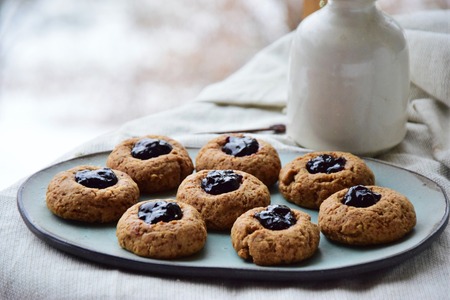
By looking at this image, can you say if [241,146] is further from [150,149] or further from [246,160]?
[150,149]

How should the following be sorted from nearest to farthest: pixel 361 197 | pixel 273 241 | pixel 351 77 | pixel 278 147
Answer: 1. pixel 273 241
2. pixel 361 197
3. pixel 351 77
4. pixel 278 147

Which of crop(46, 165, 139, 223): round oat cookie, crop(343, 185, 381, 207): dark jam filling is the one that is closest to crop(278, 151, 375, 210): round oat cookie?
crop(343, 185, 381, 207): dark jam filling

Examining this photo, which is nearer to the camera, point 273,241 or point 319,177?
point 273,241

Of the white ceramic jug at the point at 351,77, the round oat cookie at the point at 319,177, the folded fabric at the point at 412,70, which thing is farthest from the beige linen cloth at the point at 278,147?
the round oat cookie at the point at 319,177

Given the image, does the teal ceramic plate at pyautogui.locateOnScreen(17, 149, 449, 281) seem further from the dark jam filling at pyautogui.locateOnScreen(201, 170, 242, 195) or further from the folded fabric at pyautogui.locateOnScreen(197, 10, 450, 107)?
the folded fabric at pyautogui.locateOnScreen(197, 10, 450, 107)

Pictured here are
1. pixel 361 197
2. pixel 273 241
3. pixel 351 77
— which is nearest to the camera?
pixel 273 241

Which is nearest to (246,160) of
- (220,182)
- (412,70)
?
(220,182)

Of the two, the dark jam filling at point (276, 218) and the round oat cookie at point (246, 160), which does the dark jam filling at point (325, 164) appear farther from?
the dark jam filling at point (276, 218)
